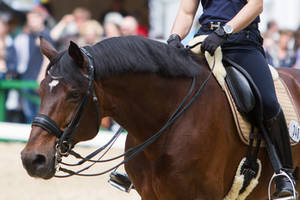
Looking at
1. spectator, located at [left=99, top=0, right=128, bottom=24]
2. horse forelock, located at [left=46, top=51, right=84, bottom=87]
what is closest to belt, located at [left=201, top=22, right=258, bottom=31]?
horse forelock, located at [left=46, top=51, right=84, bottom=87]

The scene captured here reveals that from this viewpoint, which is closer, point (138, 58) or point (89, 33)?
point (138, 58)

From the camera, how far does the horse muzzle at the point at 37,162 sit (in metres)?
3.82

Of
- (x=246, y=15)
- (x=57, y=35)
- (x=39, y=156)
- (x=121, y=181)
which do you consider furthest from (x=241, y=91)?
(x=57, y=35)

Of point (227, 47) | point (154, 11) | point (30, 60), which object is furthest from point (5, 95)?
point (227, 47)

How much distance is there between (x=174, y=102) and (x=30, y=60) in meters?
7.73

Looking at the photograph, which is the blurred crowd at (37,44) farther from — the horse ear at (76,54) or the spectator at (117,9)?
the horse ear at (76,54)

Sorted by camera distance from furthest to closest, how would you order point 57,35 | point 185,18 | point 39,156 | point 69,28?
1. point 69,28
2. point 57,35
3. point 185,18
4. point 39,156

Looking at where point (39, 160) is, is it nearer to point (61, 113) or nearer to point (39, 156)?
point (39, 156)

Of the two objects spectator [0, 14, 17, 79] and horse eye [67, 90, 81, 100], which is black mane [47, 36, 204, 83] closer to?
horse eye [67, 90, 81, 100]

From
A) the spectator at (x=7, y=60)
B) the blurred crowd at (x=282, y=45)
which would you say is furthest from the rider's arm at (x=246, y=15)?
the spectator at (x=7, y=60)

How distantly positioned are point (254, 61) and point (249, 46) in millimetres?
136

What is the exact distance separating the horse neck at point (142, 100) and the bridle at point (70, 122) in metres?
0.18

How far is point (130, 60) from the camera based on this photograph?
4.21m

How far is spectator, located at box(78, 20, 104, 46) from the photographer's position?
11252mm
